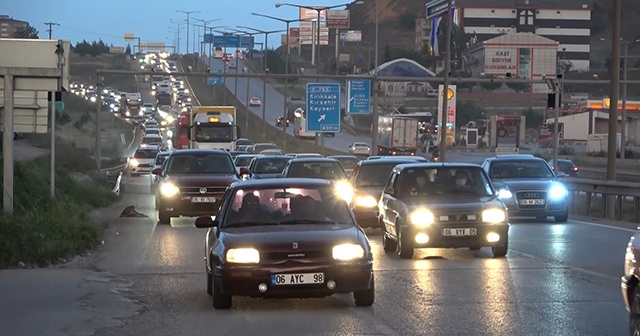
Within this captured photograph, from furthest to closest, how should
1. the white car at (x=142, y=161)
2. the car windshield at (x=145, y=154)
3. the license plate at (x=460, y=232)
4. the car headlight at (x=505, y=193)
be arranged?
1. the car windshield at (x=145, y=154)
2. the white car at (x=142, y=161)
3. the car headlight at (x=505, y=193)
4. the license plate at (x=460, y=232)

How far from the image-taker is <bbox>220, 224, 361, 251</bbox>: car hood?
524 inches

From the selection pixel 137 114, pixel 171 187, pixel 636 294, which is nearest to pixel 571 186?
pixel 171 187

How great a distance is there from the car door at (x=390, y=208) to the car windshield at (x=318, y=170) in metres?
8.74

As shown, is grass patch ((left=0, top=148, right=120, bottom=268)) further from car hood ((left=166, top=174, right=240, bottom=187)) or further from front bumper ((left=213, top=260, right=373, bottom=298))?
front bumper ((left=213, top=260, right=373, bottom=298))

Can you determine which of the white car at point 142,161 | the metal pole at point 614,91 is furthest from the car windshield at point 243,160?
Answer: the metal pole at point 614,91

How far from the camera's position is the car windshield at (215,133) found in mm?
58812

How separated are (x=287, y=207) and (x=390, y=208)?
22.5 ft

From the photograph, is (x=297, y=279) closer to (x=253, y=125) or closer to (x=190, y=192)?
(x=190, y=192)

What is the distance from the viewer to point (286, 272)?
13148 millimetres

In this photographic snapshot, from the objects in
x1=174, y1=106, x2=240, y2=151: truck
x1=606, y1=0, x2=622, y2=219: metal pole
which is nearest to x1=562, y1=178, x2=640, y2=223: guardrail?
x1=606, y1=0, x2=622, y2=219: metal pole

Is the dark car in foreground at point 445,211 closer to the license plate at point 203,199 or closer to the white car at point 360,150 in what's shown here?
the license plate at point 203,199

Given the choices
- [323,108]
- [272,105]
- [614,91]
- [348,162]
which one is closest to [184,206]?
[614,91]

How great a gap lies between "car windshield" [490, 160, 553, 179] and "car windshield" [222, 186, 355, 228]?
1632cm

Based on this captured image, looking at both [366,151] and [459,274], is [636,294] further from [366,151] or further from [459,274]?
[366,151]
